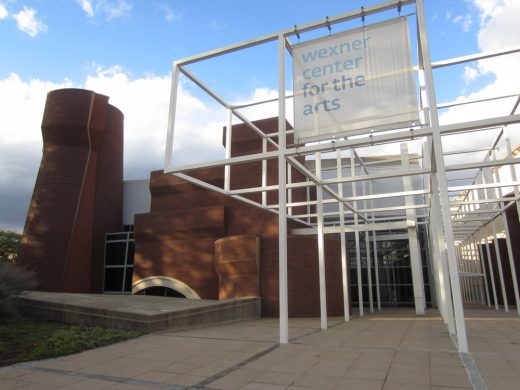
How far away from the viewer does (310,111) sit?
8.64 meters

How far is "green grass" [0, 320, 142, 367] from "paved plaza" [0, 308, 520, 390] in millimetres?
332

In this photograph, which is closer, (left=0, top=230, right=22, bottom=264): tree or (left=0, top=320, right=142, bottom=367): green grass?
(left=0, top=320, right=142, bottom=367): green grass

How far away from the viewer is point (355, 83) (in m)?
8.20

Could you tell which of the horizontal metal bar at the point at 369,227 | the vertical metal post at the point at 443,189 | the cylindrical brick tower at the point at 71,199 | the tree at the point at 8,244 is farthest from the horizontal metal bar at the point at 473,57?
the tree at the point at 8,244

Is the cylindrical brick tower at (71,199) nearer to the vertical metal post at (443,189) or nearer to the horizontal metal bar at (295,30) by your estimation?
the horizontal metal bar at (295,30)

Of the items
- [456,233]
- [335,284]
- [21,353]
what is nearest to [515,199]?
[335,284]

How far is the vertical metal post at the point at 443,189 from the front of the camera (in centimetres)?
A: 662

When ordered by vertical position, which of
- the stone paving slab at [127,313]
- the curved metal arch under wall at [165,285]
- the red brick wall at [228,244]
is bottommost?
the stone paving slab at [127,313]

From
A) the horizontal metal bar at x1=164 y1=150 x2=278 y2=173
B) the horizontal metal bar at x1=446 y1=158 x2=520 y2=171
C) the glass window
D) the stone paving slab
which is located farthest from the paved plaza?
the glass window

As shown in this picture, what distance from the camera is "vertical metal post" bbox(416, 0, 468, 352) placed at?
6.62 m

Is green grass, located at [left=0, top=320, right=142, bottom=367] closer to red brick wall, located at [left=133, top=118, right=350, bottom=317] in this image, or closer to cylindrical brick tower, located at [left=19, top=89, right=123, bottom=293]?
red brick wall, located at [left=133, top=118, right=350, bottom=317]

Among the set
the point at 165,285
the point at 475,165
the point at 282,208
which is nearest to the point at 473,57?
the point at 475,165

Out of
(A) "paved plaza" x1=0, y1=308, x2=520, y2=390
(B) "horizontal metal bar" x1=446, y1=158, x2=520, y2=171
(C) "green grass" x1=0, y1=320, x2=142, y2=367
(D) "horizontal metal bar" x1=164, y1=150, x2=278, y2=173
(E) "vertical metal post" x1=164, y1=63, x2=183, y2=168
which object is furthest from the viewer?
(E) "vertical metal post" x1=164, y1=63, x2=183, y2=168

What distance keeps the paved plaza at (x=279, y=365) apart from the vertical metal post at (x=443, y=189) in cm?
52
